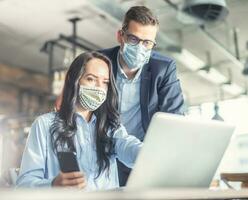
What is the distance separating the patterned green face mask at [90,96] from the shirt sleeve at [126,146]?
0.18 m

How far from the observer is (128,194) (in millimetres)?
726

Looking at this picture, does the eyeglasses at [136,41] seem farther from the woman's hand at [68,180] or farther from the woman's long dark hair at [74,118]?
the woman's hand at [68,180]

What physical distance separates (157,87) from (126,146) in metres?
0.40

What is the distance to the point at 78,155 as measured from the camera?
1621 millimetres

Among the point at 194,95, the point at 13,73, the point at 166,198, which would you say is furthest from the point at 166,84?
the point at 194,95

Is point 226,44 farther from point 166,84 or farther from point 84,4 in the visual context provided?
point 166,84

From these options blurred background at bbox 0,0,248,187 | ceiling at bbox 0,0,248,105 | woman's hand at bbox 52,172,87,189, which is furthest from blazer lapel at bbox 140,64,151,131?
ceiling at bbox 0,0,248,105

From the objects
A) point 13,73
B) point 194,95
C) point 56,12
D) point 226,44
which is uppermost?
point 56,12

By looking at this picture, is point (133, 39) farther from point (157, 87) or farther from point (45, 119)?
point (45, 119)

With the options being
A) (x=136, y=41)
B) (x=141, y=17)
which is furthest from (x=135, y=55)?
(x=141, y=17)

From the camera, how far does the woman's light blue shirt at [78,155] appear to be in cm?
149

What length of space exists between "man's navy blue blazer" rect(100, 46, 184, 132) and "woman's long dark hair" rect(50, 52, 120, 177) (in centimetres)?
15

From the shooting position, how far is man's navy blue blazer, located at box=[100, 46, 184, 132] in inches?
74.7

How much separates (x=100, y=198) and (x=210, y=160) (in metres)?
0.64
